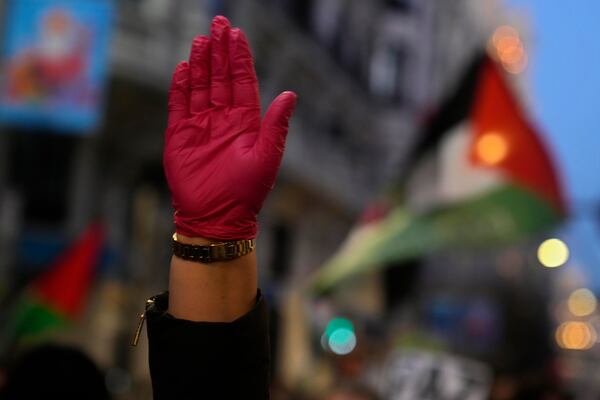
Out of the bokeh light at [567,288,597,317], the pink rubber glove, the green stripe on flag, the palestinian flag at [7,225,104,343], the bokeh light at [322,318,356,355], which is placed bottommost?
the bokeh light at [567,288,597,317]

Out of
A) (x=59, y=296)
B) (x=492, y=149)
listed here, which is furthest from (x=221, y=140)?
(x=59, y=296)

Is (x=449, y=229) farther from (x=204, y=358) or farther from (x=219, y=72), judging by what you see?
(x=204, y=358)

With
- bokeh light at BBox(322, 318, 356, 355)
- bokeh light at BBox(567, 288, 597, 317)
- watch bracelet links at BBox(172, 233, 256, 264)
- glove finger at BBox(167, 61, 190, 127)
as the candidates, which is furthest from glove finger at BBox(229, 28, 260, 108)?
bokeh light at BBox(567, 288, 597, 317)

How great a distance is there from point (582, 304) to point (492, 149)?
4933 centimetres

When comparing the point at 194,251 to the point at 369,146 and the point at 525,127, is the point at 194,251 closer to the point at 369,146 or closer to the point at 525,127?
the point at 525,127

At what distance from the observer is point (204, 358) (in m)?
2.26

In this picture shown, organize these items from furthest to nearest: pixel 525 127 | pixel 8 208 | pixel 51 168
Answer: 1. pixel 51 168
2. pixel 8 208
3. pixel 525 127

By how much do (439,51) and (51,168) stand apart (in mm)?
22609

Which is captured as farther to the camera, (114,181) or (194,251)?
(114,181)

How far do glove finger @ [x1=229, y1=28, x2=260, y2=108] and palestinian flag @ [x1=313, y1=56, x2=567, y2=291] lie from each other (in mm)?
9146

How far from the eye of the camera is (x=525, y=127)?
451 inches

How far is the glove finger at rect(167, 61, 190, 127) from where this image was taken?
2.41 meters

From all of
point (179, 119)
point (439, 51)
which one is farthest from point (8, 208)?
point (439, 51)

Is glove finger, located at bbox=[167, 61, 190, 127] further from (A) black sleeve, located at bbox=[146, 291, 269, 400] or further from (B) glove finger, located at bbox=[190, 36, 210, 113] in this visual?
(A) black sleeve, located at bbox=[146, 291, 269, 400]
